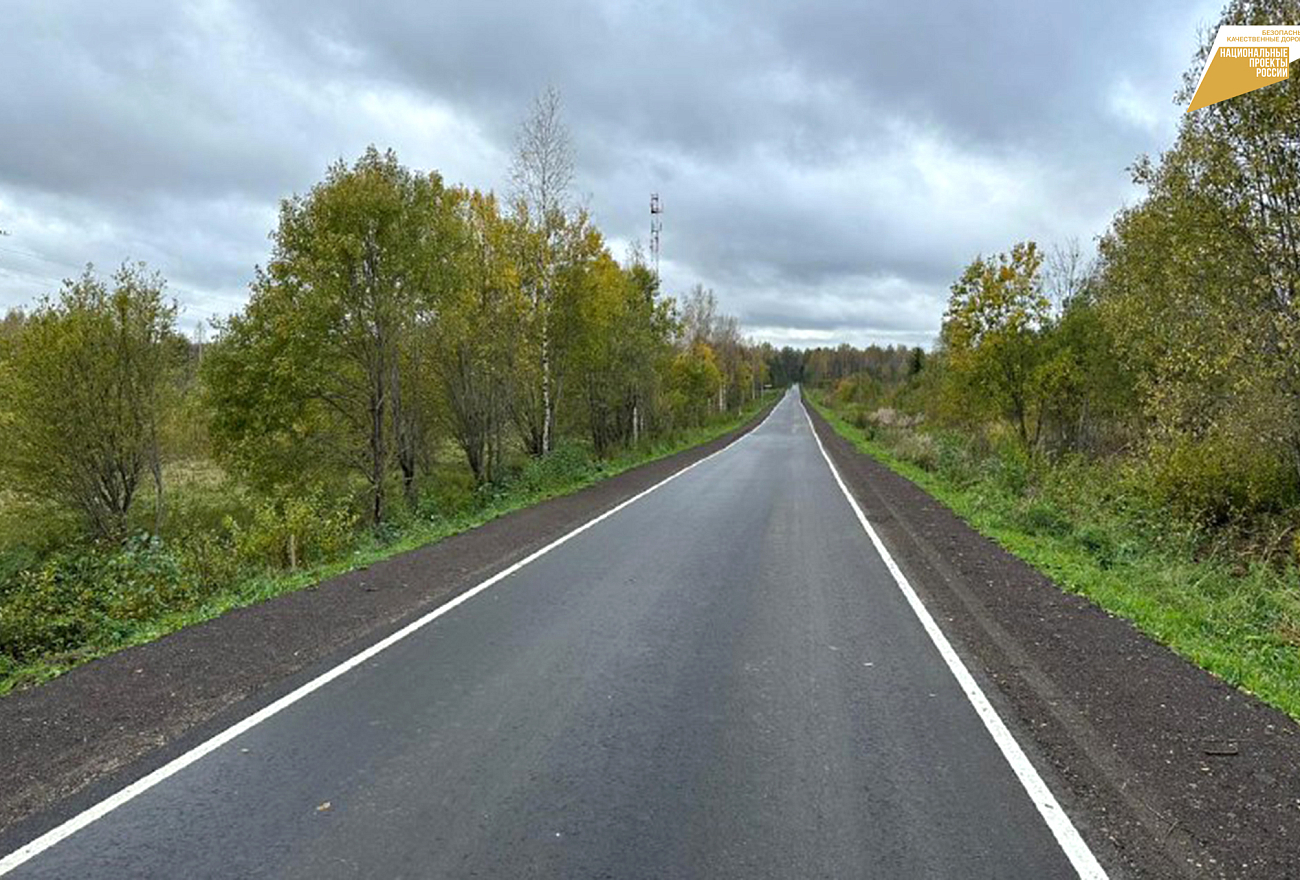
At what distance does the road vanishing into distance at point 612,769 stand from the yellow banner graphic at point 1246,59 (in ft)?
33.2

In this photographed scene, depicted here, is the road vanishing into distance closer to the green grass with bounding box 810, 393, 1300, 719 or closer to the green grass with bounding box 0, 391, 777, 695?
the green grass with bounding box 810, 393, 1300, 719

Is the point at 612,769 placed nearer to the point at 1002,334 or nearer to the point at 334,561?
the point at 334,561

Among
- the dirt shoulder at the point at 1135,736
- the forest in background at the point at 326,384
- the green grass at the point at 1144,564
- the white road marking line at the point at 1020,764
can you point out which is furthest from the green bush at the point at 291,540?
the green grass at the point at 1144,564

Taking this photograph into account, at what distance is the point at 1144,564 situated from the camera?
10242 mm

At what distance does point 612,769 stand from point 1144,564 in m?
9.05

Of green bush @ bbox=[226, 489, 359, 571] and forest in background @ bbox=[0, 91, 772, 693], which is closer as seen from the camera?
green bush @ bbox=[226, 489, 359, 571]

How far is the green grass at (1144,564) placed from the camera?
6.49m

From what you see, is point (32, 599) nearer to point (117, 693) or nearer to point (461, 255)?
point (117, 693)

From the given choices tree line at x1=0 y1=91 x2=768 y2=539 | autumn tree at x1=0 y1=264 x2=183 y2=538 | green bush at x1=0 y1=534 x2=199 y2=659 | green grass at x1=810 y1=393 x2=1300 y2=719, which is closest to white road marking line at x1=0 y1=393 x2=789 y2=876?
green bush at x1=0 y1=534 x2=199 y2=659

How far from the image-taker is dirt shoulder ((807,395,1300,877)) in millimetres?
3469

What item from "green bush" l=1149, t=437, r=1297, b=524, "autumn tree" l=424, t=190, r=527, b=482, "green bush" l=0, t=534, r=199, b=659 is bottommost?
"green bush" l=0, t=534, r=199, b=659

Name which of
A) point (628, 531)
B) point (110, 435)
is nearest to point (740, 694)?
point (628, 531)

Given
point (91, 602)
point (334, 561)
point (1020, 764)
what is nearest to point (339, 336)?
point (334, 561)

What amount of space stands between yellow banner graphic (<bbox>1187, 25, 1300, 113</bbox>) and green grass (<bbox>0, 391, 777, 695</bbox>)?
45.9 ft
